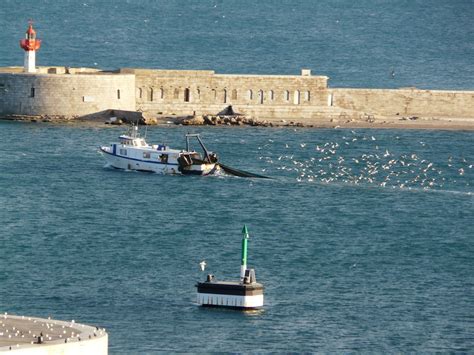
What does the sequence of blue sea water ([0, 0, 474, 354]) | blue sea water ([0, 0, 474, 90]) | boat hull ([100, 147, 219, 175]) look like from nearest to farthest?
blue sea water ([0, 0, 474, 354]) < boat hull ([100, 147, 219, 175]) < blue sea water ([0, 0, 474, 90])

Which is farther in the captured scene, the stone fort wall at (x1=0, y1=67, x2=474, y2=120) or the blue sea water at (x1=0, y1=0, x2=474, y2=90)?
the blue sea water at (x1=0, y1=0, x2=474, y2=90)

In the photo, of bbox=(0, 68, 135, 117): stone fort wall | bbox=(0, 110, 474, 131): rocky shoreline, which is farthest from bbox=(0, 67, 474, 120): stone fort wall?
bbox=(0, 110, 474, 131): rocky shoreline

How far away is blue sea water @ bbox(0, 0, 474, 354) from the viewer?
2259 inches

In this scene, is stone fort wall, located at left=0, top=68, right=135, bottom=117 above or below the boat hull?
above

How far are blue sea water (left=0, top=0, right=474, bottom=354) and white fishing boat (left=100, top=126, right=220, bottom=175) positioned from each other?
86cm

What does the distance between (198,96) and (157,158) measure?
16.1 m

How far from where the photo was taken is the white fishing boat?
89.1 m

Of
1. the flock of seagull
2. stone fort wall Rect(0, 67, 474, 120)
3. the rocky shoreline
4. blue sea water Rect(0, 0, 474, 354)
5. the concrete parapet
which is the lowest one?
blue sea water Rect(0, 0, 474, 354)

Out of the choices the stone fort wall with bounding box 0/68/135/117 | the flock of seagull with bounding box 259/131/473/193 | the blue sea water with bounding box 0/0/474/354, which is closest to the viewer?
the blue sea water with bounding box 0/0/474/354

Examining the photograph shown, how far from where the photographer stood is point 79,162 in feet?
299

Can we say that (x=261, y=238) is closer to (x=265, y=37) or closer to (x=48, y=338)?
(x=48, y=338)

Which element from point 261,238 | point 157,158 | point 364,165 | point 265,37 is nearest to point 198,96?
point 364,165

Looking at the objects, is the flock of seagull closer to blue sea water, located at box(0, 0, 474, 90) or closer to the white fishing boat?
the white fishing boat

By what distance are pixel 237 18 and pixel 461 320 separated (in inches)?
4626
